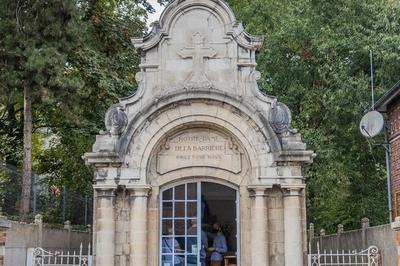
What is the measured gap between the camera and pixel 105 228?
13.2 meters

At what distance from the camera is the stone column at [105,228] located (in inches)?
513

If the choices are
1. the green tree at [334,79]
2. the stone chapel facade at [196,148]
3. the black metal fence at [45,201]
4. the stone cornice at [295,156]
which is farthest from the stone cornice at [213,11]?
the green tree at [334,79]

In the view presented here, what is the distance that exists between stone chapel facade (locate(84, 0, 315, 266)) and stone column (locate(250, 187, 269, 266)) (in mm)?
21

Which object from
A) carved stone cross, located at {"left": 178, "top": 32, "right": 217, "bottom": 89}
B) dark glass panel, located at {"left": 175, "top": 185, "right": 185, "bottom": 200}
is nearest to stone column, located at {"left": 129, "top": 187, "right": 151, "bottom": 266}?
dark glass panel, located at {"left": 175, "top": 185, "right": 185, "bottom": 200}

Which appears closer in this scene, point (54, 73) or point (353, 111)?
point (54, 73)

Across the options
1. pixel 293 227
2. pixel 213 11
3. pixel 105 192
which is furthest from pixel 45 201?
pixel 293 227

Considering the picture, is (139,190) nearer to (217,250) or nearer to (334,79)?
(217,250)

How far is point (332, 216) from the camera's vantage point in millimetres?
23250

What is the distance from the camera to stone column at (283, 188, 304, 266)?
507 inches

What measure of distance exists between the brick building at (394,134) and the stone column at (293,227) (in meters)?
5.56

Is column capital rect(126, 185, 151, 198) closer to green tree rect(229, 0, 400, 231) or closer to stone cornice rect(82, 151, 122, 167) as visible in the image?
stone cornice rect(82, 151, 122, 167)

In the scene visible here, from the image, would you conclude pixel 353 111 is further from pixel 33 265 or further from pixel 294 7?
pixel 33 265

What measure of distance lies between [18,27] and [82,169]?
27.7ft

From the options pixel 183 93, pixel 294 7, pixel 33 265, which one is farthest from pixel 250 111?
pixel 294 7
